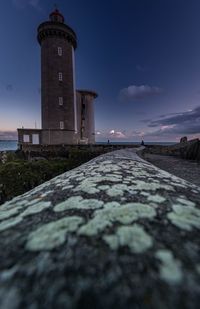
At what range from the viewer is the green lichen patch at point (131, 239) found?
27.6 inches

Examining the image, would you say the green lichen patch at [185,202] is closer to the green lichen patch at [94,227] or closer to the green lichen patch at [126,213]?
the green lichen patch at [126,213]

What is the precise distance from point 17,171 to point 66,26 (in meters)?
25.8

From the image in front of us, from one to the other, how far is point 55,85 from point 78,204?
2369 centimetres

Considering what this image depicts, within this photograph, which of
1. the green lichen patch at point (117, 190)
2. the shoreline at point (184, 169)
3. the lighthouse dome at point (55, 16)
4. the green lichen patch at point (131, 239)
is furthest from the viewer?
the lighthouse dome at point (55, 16)

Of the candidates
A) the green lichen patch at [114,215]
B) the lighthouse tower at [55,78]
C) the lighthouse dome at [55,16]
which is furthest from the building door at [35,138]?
the green lichen patch at [114,215]

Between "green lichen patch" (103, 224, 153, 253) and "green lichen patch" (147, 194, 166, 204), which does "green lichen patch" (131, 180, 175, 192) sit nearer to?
"green lichen patch" (147, 194, 166, 204)

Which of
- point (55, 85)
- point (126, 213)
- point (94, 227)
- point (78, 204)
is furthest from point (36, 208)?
point (55, 85)

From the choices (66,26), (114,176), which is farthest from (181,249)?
(66,26)

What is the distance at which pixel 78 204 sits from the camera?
115 cm

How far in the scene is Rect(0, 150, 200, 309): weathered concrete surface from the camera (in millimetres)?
509

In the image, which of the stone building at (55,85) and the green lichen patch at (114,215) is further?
the stone building at (55,85)

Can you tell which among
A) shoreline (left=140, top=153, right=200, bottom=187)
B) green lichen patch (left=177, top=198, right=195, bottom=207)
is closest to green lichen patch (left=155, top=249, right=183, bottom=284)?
green lichen patch (left=177, top=198, right=195, bottom=207)

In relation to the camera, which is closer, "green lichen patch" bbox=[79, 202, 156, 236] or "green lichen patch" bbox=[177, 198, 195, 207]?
"green lichen patch" bbox=[79, 202, 156, 236]

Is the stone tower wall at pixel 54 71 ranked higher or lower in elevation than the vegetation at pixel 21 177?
higher
